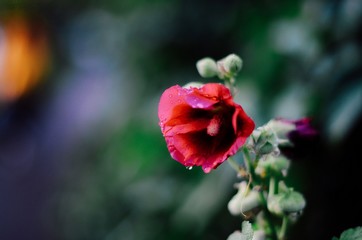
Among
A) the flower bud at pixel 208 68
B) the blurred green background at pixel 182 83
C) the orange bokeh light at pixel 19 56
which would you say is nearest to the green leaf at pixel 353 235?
the blurred green background at pixel 182 83

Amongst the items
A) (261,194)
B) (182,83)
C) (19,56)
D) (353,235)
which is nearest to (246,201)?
(261,194)

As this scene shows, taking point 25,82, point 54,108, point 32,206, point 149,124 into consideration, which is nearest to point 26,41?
point 25,82

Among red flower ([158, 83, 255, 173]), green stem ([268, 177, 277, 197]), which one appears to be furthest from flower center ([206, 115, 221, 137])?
green stem ([268, 177, 277, 197])

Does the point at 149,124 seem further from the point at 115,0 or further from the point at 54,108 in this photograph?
the point at 54,108

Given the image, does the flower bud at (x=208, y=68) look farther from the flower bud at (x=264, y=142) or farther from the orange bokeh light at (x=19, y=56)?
the orange bokeh light at (x=19, y=56)

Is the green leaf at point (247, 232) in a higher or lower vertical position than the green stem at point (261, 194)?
lower

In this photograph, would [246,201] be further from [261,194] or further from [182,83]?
[182,83]
